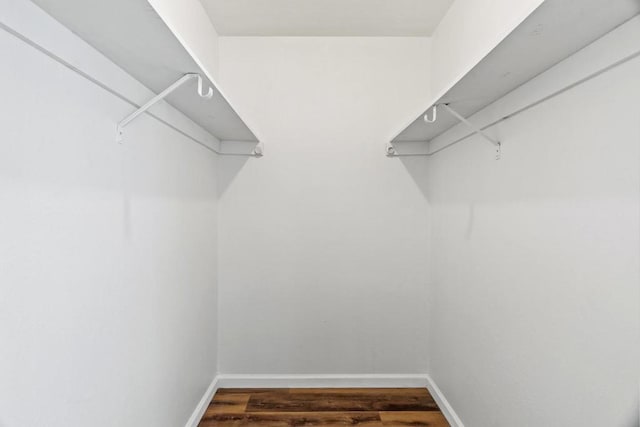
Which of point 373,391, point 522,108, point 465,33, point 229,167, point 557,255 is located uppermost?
point 465,33

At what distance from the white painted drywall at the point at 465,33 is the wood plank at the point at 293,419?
6.00ft

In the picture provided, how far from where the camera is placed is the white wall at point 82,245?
0.80 m

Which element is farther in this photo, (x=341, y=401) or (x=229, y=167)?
(x=229, y=167)

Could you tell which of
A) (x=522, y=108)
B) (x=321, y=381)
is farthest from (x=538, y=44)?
(x=321, y=381)

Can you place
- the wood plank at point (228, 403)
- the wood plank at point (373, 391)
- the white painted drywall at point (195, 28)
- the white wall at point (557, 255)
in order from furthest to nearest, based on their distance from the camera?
the wood plank at point (373, 391)
the wood plank at point (228, 403)
the white painted drywall at point (195, 28)
the white wall at point (557, 255)

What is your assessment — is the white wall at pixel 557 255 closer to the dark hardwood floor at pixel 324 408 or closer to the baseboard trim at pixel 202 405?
the dark hardwood floor at pixel 324 408

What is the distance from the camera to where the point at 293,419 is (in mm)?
2051

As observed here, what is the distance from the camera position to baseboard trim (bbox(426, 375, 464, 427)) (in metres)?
1.94

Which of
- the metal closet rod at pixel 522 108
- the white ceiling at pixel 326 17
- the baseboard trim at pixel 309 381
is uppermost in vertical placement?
the white ceiling at pixel 326 17

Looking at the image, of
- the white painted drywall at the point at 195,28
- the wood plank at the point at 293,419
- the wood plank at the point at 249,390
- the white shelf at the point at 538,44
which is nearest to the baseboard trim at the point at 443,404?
the wood plank at the point at 293,419

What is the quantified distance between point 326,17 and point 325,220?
129 centimetres

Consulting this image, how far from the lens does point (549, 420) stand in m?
1.18

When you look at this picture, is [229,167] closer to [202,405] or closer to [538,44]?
[202,405]

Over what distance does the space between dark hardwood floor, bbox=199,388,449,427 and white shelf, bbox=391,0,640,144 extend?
1.77 metres
